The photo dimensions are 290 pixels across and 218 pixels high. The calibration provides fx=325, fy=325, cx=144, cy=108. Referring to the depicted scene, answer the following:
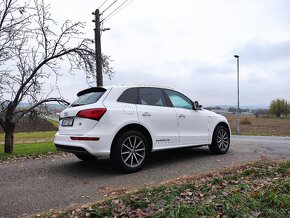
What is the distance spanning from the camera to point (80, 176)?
6.28 m

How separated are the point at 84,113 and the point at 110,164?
1791 mm

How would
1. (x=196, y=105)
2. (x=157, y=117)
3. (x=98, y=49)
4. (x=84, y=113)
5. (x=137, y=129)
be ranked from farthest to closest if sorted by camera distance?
(x=98, y=49)
(x=196, y=105)
(x=157, y=117)
(x=137, y=129)
(x=84, y=113)

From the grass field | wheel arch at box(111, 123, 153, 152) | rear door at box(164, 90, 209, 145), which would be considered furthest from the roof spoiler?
the grass field

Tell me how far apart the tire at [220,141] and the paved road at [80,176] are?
0.20 metres

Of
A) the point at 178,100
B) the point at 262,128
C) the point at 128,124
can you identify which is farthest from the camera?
the point at 262,128

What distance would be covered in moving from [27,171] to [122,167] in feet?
7.59

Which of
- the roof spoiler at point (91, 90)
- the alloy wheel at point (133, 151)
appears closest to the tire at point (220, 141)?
the alloy wheel at point (133, 151)

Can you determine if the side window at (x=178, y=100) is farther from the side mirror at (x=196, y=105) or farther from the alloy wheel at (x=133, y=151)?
the alloy wheel at (x=133, y=151)

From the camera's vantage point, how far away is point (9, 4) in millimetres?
10508

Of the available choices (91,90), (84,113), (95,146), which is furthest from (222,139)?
(84,113)

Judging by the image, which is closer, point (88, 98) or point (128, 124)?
point (128, 124)

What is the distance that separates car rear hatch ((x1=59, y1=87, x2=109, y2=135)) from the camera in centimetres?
591

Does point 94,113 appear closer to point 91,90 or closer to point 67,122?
point 67,122

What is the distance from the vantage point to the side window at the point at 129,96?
6364mm
